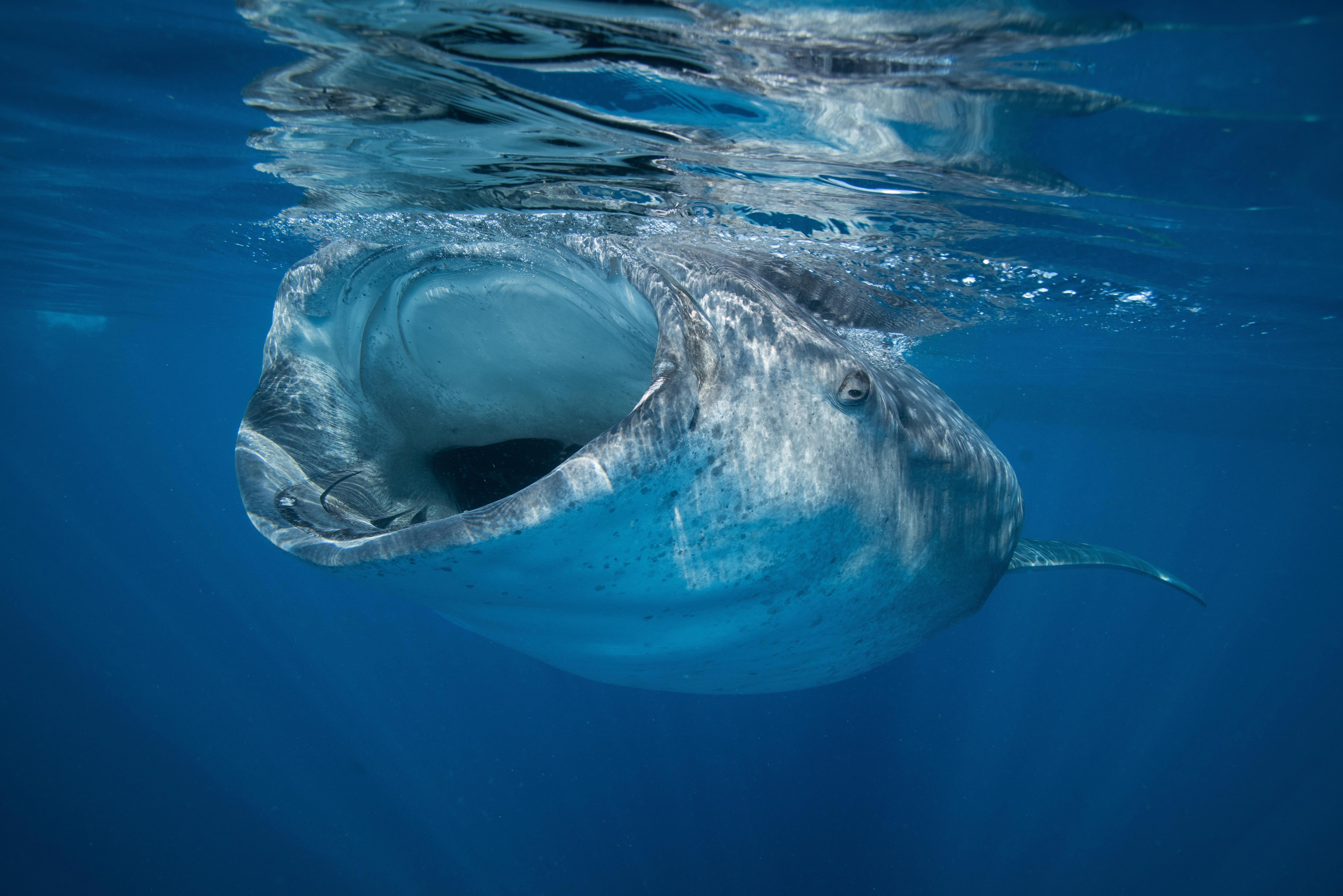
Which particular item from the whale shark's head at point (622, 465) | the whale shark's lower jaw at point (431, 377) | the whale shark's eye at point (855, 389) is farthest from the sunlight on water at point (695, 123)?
the whale shark's eye at point (855, 389)

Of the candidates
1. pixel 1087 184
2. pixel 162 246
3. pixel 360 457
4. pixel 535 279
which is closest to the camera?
pixel 360 457

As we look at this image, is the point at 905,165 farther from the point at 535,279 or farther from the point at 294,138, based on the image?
the point at 294,138

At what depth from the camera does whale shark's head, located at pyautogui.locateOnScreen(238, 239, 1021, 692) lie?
1.55m

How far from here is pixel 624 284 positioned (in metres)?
2.24

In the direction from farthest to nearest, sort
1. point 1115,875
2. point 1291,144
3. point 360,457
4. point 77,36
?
point 1115,875, point 1291,144, point 77,36, point 360,457

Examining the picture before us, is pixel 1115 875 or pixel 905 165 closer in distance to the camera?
pixel 905 165

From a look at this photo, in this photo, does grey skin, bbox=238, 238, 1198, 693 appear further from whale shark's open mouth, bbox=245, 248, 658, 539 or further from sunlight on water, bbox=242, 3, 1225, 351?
sunlight on water, bbox=242, 3, 1225, 351

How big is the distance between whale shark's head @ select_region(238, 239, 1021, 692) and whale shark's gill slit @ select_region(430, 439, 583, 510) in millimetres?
15

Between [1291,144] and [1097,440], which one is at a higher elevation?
[1291,144]

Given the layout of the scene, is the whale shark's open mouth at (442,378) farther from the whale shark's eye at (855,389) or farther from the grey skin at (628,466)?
the whale shark's eye at (855,389)

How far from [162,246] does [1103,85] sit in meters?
15.9

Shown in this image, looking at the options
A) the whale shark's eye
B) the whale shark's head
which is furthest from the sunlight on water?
the whale shark's eye

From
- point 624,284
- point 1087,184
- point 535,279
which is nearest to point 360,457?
point 535,279

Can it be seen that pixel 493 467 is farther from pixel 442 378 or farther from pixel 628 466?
pixel 628 466
